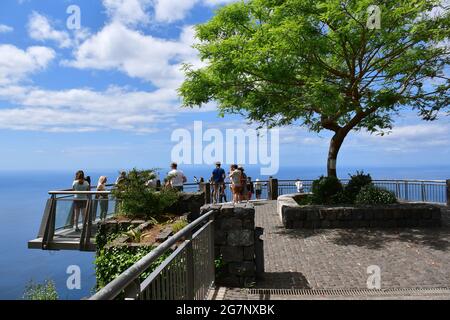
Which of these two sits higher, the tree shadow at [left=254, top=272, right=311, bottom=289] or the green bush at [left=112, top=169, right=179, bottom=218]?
the green bush at [left=112, top=169, right=179, bottom=218]

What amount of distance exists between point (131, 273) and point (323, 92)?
38.8 feet

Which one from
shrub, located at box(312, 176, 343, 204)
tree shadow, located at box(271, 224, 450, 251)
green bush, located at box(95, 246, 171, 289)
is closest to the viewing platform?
green bush, located at box(95, 246, 171, 289)

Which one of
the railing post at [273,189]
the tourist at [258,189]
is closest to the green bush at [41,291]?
the railing post at [273,189]

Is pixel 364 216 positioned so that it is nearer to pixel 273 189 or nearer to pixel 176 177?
pixel 176 177

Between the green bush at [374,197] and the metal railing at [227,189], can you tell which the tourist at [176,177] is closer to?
the metal railing at [227,189]

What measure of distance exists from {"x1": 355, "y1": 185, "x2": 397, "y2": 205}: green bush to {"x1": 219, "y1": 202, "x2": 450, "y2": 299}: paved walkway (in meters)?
1.84

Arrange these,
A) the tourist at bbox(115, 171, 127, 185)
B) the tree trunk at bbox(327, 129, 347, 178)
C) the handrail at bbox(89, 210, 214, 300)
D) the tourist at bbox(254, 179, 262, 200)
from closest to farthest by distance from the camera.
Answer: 1. the handrail at bbox(89, 210, 214, 300)
2. the tourist at bbox(115, 171, 127, 185)
3. the tree trunk at bbox(327, 129, 347, 178)
4. the tourist at bbox(254, 179, 262, 200)

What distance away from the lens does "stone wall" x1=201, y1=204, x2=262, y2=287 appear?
23.6 feet

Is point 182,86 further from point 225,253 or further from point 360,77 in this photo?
point 225,253

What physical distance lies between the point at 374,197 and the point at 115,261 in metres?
9.72

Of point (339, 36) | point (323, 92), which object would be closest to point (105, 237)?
point (323, 92)

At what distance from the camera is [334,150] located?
684 inches

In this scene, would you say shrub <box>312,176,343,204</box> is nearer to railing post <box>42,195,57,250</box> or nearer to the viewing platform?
the viewing platform

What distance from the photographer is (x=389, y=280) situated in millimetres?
7531
